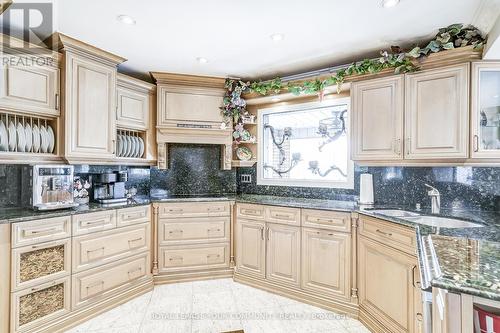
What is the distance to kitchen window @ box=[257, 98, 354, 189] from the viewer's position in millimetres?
3236

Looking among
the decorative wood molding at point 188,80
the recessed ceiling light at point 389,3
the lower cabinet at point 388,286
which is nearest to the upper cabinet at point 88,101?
the decorative wood molding at point 188,80

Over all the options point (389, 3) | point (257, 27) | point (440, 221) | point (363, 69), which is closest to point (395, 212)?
point (440, 221)

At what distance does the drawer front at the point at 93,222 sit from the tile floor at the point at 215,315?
785 mm

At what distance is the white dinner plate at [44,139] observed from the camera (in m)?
2.44

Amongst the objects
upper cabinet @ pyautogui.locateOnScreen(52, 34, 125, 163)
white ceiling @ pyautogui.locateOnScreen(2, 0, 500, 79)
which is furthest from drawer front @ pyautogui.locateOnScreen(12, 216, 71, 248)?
white ceiling @ pyautogui.locateOnScreen(2, 0, 500, 79)

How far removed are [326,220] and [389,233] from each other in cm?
61

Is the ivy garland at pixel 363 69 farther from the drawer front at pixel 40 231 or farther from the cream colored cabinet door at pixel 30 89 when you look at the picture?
the drawer front at pixel 40 231

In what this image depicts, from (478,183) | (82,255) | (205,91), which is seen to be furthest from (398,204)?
(82,255)

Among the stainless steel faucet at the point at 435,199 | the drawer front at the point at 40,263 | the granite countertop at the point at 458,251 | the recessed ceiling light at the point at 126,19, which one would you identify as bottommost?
the drawer front at the point at 40,263

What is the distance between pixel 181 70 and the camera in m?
3.24

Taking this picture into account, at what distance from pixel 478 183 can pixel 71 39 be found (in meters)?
3.77

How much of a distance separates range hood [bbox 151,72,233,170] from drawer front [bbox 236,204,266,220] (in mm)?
874

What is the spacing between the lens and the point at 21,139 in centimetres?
231

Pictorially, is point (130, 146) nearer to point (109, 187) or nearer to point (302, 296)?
point (109, 187)
